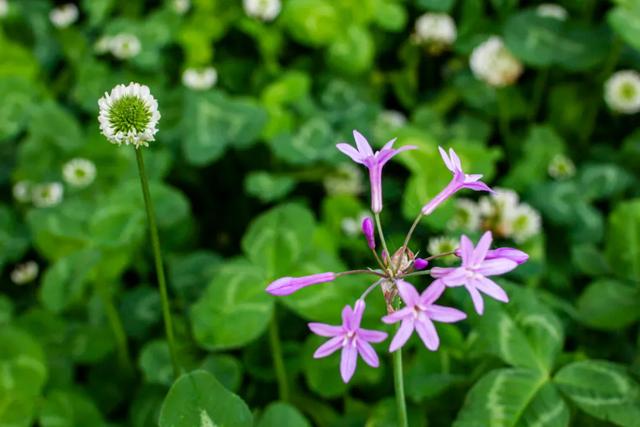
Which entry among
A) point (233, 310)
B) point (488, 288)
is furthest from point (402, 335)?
point (233, 310)

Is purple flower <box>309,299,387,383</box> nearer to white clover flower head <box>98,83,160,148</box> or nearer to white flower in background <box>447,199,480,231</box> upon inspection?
white clover flower head <box>98,83,160,148</box>

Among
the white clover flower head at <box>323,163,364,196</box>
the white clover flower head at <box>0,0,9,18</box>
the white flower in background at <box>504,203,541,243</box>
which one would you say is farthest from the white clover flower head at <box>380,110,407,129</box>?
the white clover flower head at <box>0,0,9,18</box>

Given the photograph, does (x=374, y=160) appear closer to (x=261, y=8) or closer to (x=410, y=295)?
(x=410, y=295)

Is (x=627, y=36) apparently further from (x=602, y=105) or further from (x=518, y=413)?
(x=518, y=413)

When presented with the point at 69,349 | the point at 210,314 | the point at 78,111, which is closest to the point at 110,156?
the point at 78,111

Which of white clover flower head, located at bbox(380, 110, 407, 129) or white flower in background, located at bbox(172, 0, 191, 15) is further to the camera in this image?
white flower in background, located at bbox(172, 0, 191, 15)

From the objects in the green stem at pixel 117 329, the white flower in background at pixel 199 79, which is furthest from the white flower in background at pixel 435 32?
the green stem at pixel 117 329

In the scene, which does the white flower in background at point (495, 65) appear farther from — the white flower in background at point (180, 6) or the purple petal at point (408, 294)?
the purple petal at point (408, 294)

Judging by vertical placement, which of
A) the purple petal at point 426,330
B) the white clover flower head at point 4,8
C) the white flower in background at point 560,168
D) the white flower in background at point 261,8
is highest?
the white clover flower head at point 4,8
